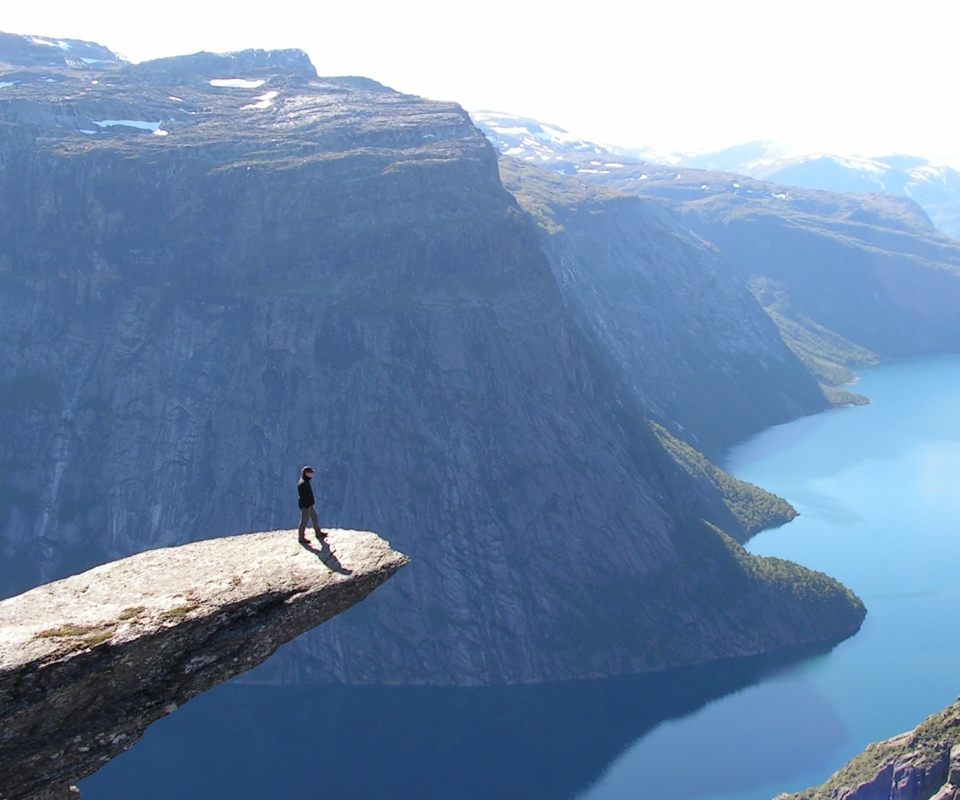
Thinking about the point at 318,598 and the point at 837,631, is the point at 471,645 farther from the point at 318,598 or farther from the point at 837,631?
the point at 318,598

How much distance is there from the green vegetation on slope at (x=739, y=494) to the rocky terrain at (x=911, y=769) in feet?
328

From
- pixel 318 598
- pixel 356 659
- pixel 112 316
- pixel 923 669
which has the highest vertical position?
pixel 318 598

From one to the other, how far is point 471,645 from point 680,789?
133 feet

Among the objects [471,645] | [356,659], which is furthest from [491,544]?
[356,659]

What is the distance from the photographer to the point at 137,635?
20.0 meters

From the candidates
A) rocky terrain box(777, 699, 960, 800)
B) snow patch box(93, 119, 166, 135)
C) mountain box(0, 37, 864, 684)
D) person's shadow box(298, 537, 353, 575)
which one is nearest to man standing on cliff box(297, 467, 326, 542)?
person's shadow box(298, 537, 353, 575)

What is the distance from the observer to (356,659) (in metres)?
133

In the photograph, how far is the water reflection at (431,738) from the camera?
108 m

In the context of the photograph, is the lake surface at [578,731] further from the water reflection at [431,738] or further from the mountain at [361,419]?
the mountain at [361,419]

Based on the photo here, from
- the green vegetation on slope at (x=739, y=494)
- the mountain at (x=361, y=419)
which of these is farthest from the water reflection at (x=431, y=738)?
the green vegetation on slope at (x=739, y=494)

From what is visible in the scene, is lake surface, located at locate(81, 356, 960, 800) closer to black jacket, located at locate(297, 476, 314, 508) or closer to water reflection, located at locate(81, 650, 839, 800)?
water reflection, located at locate(81, 650, 839, 800)

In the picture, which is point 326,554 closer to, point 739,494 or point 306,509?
point 306,509

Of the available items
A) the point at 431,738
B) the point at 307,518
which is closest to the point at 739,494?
the point at 431,738

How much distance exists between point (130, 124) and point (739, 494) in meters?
146
